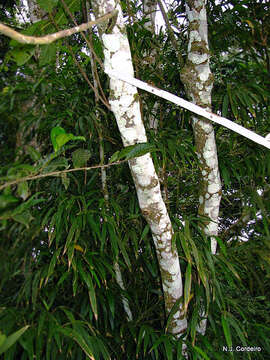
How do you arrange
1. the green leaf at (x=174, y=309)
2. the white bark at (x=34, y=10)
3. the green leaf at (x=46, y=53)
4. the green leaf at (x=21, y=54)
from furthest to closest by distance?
the white bark at (x=34, y=10), the green leaf at (x=174, y=309), the green leaf at (x=46, y=53), the green leaf at (x=21, y=54)

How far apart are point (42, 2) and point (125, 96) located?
0.82 ft

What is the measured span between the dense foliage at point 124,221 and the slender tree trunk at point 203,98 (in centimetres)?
6

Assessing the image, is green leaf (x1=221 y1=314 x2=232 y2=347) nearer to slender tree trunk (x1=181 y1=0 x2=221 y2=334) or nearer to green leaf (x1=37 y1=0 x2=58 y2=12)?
slender tree trunk (x1=181 y1=0 x2=221 y2=334)

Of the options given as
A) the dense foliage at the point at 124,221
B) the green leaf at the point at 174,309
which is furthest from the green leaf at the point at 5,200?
the green leaf at the point at 174,309

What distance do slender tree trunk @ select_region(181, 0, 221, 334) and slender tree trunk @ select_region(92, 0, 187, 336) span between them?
0.74 ft

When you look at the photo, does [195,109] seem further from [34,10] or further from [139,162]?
[34,10]

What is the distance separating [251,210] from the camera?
1.13m

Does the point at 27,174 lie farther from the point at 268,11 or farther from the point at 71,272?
the point at 268,11

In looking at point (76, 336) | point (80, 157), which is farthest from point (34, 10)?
point (76, 336)

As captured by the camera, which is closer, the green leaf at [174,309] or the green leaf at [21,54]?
the green leaf at [21,54]

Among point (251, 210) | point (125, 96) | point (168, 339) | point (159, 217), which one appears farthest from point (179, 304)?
point (125, 96)

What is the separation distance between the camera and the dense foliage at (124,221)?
0.73 m

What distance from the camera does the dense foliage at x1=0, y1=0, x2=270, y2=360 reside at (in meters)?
0.73

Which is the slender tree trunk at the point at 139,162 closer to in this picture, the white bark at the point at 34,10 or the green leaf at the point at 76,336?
the green leaf at the point at 76,336
